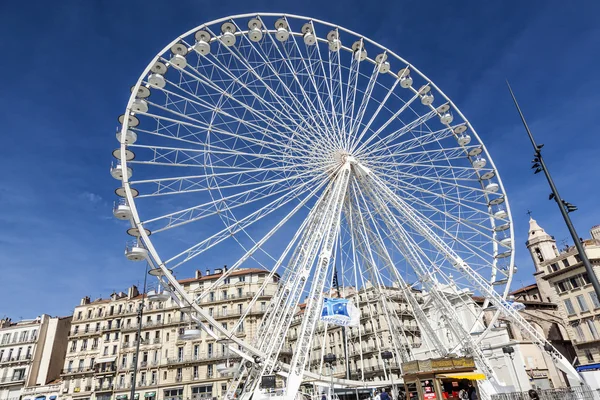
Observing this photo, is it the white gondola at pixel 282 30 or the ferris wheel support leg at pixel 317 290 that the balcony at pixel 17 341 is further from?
the white gondola at pixel 282 30

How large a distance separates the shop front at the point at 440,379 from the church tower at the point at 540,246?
42.5 metres

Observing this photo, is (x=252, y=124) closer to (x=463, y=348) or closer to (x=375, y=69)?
(x=375, y=69)

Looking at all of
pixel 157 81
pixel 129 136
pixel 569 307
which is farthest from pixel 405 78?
pixel 569 307

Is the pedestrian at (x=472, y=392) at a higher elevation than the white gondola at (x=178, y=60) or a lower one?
lower

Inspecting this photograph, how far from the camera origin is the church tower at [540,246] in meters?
55.4

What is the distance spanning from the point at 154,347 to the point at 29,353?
18206 mm

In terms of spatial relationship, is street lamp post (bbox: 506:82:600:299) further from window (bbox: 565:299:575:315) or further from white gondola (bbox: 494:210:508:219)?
window (bbox: 565:299:575:315)

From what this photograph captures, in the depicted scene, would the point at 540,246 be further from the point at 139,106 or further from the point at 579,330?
the point at 139,106

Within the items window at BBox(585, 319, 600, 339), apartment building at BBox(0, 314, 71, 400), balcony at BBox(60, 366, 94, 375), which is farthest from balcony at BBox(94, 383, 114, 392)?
window at BBox(585, 319, 600, 339)

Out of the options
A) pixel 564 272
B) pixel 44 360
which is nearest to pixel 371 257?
pixel 564 272

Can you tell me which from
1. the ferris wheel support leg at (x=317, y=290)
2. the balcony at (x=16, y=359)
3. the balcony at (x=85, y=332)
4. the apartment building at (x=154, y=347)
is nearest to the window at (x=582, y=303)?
the ferris wheel support leg at (x=317, y=290)

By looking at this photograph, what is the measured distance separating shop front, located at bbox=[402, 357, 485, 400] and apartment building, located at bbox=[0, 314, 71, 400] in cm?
5928

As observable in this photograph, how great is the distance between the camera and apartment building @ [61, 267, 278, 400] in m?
54.6

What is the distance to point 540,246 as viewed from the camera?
5634 cm
